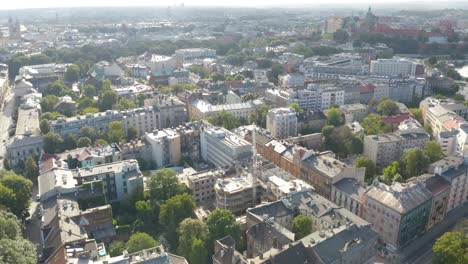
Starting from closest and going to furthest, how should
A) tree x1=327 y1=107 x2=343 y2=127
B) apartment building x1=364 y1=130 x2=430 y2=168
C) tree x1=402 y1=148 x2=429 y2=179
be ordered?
tree x1=402 y1=148 x2=429 y2=179 → apartment building x1=364 y1=130 x2=430 y2=168 → tree x1=327 y1=107 x2=343 y2=127

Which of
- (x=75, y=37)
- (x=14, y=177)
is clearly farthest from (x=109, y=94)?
(x=75, y=37)

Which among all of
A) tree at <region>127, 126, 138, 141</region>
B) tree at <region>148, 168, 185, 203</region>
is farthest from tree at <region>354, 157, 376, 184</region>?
tree at <region>127, 126, 138, 141</region>

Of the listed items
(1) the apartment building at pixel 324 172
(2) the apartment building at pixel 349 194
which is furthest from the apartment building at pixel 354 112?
(2) the apartment building at pixel 349 194

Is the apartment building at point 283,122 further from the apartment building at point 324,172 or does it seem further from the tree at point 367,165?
the tree at point 367,165

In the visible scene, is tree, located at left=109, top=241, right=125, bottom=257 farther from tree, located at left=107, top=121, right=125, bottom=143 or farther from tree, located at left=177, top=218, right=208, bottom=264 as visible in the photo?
tree, located at left=107, top=121, right=125, bottom=143

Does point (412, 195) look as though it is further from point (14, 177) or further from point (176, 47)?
point (176, 47)

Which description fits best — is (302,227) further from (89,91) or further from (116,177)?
(89,91)
